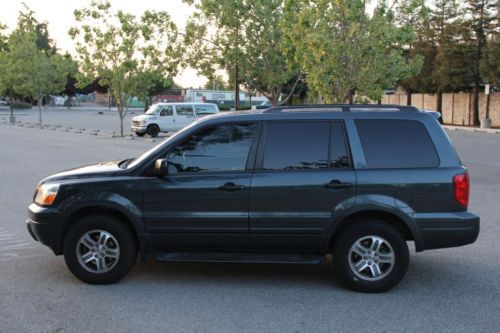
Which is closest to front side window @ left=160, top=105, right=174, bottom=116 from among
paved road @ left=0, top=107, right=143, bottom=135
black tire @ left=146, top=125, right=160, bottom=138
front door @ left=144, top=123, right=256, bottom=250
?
black tire @ left=146, top=125, right=160, bottom=138

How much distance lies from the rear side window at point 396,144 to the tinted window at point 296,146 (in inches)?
15.3

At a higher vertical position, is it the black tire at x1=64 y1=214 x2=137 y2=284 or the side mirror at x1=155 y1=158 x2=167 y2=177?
the side mirror at x1=155 y1=158 x2=167 y2=177

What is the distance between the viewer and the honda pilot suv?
5.46 m

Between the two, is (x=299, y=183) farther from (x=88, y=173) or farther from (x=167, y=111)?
(x=167, y=111)

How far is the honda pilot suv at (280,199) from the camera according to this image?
5.46 meters

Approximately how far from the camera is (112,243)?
18.9 ft

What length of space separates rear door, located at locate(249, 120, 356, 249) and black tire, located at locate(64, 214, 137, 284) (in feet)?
4.08

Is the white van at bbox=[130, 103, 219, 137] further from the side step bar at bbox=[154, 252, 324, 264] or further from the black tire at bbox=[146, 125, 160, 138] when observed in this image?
the side step bar at bbox=[154, 252, 324, 264]

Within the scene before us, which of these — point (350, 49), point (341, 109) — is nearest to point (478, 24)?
point (350, 49)

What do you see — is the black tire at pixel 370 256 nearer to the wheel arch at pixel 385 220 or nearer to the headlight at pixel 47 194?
the wheel arch at pixel 385 220

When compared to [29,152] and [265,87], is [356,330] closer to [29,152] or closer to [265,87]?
[29,152]

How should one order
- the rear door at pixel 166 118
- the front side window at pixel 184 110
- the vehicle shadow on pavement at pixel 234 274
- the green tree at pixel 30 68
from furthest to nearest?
the green tree at pixel 30 68 → the front side window at pixel 184 110 → the rear door at pixel 166 118 → the vehicle shadow on pavement at pixel 234 274

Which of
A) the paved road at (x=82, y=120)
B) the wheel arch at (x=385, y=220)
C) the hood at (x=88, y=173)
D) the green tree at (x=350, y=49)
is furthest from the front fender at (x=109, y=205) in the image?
the paved road at (x=82, y=120)

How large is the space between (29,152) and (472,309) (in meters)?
18.0
